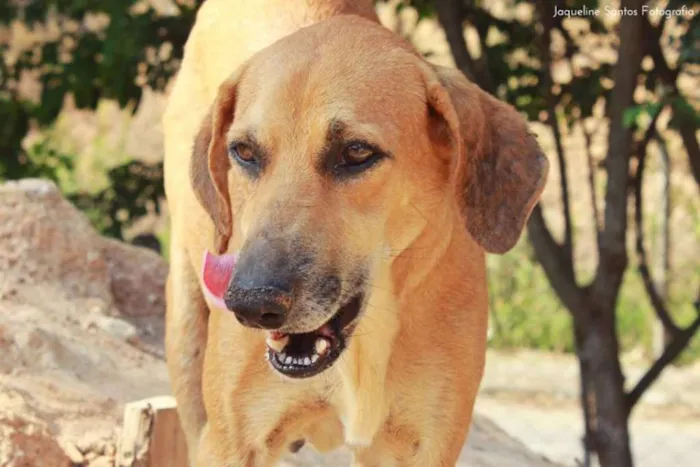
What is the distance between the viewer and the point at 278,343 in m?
3.15

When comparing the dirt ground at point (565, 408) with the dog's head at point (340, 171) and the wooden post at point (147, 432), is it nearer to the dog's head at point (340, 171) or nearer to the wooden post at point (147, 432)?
the wooden post at point (147, 432)

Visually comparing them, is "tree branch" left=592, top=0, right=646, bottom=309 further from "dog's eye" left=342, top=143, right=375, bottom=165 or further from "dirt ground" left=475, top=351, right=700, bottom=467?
"dirt ground" left=475, top=351, right=700, bottom=467

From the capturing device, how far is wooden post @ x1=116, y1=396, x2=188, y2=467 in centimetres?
426

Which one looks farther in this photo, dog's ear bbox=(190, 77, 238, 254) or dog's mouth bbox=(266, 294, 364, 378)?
dog's ear bbox=(190, 77, 238, 254)

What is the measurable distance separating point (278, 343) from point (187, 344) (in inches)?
45.1

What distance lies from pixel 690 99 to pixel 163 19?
7.92 ft

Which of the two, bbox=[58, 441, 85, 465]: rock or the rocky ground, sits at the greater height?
bbox=[58, 441, 85, 465]: rock


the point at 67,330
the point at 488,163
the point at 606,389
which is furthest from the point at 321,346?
the point at 606,389

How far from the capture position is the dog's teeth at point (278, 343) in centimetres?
314

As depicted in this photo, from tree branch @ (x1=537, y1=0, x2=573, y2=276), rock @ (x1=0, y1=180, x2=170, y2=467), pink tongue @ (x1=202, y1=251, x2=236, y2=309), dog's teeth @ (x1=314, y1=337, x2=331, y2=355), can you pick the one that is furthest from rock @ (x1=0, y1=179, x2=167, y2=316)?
dog's teeth @ (x1=314, y1=337, x2=331, y2=355)

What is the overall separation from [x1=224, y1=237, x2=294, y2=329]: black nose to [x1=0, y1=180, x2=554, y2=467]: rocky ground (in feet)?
4.86

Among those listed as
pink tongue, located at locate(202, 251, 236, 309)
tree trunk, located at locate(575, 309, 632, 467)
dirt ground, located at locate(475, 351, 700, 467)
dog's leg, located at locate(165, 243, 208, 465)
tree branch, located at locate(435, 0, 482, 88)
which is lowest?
dirt ground, located at locate(475, 351, 700, 467)

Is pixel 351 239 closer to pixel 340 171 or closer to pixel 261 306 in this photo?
pixel 340 171

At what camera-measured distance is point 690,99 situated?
5.38 metres
